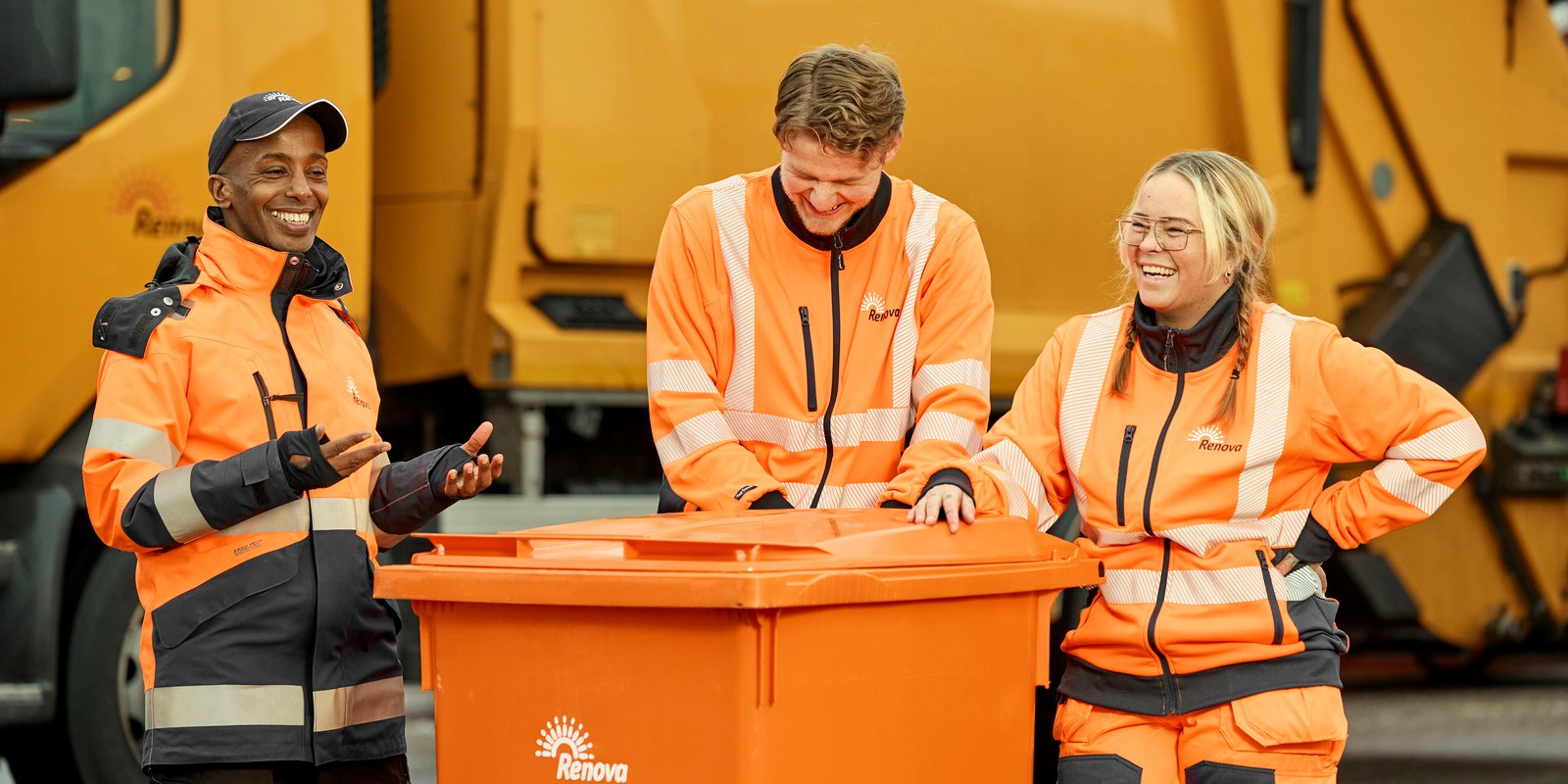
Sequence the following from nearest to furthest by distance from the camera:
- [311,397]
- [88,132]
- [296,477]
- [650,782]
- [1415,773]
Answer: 1. [650,782]
2. [296,477]
3. [311,397]
4. [88,132]
5. [1415,773]

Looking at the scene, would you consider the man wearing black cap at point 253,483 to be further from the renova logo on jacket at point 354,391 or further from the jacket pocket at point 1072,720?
the jacket pocket at point 1072,720

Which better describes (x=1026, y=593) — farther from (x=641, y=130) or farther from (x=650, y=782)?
(x=641, y=130)

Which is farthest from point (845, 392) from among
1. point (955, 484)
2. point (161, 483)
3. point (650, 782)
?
point (161, 483)

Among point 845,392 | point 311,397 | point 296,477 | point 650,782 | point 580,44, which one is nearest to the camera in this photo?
point 650,782

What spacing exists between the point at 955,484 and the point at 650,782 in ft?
1.97

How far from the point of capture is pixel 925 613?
2.38 metres

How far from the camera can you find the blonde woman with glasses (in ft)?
7.95

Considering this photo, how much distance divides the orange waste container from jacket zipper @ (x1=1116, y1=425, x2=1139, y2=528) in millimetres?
84

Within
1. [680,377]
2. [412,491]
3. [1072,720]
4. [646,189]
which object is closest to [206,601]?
[412,491]

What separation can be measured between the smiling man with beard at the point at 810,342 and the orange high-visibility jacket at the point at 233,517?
1.68 ft

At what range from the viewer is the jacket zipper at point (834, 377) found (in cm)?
278

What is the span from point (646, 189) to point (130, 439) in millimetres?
2247

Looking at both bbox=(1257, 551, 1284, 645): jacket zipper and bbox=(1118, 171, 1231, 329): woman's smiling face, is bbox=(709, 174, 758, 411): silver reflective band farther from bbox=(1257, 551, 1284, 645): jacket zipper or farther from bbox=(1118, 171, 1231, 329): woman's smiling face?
bbox=(1257, 551, 1284, 645): jacket zipper

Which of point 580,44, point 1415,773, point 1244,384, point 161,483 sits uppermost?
point 580,44
